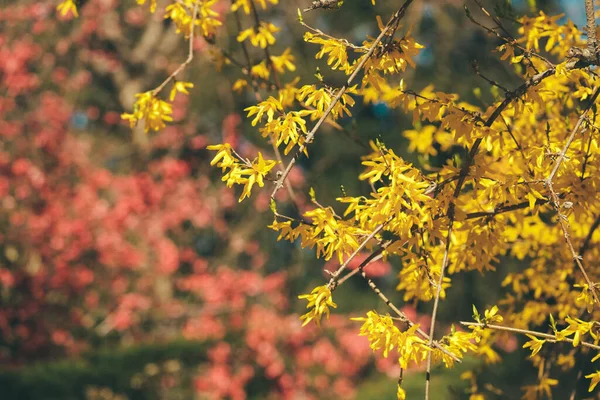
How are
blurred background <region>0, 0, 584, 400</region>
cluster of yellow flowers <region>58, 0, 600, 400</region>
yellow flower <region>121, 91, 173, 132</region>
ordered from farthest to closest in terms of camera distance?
1. blurred background <region>0, 0, 584, 400</region>
2. yellow flower <region>121, 91, 173, 132</region>
3. cluster of yellow flowers <region>58, 0, 600, 400</region>

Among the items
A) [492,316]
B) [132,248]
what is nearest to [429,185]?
[492,316]

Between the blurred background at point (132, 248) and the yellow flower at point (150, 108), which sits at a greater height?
the yellow flower at point (150, 108)

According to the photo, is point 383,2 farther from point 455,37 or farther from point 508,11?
point 508,11

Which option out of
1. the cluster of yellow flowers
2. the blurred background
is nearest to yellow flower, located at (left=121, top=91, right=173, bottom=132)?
the cluster of yellow flowers

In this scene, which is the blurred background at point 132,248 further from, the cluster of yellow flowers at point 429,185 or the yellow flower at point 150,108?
the cluster of yellow flowers at point 429,185

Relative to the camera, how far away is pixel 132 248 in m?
7.46

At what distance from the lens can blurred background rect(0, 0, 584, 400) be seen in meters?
6.73

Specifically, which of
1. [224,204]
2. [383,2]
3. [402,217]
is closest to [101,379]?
[224,204]

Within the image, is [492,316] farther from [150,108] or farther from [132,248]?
[132,248]

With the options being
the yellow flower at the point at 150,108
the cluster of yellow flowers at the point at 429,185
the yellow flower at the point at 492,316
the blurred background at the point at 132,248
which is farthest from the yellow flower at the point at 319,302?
the blurred background at the point at 132,248

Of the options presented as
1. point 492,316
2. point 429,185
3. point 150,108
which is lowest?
point 492,316

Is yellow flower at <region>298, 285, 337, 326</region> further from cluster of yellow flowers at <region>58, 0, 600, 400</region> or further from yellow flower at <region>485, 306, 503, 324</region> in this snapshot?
yellow flower at <region>485, 306, 503, 324</region>

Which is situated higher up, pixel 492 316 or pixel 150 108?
pixel 150 108

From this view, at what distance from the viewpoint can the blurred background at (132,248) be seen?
265 inches
